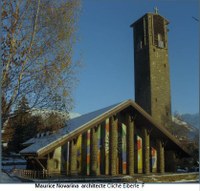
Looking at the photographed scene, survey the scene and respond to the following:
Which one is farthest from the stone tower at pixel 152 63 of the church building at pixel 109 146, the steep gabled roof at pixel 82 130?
the steep gabled roof at pixel 82 130

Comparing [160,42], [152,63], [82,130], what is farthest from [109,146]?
[160,42]

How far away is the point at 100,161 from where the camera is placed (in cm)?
1964

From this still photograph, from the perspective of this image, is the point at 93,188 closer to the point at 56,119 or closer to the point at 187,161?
the point at 56,119

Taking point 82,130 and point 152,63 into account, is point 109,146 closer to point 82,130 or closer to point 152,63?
point 82,130

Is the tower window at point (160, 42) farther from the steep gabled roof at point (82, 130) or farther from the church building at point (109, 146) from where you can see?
→ the steep gabled roof at point (82, 130)

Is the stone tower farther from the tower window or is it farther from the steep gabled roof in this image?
the steep gabled roof

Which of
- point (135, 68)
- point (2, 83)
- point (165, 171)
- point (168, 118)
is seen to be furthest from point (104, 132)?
point (135, 68)

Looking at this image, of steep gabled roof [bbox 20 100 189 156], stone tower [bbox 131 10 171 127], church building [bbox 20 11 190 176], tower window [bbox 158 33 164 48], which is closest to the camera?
steep gabled roof [bbox 20 100 189 156]

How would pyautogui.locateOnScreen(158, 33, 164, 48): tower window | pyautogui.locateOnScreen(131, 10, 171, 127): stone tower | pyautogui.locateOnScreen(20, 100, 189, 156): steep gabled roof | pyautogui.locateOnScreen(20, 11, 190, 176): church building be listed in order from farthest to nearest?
pyautogui.locateOnScreen(158, 33, 164, 48): tower window
pyautogui.locateOnScreen(131, 10, 171, 127): stone tower
pyautogui.locateOnScreen(20, 11, 190, 176): church building
pyautogui.locateOnScreen(20, 100, 189, 156): steep gabled roof

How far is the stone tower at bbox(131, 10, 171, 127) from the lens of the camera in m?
43.9

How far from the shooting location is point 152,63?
4609 centimetres

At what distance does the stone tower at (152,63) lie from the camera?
43875mm

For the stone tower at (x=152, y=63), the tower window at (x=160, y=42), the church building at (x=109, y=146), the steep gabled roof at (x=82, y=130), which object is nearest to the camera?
the steep gabled roof at (x=82, y=130)

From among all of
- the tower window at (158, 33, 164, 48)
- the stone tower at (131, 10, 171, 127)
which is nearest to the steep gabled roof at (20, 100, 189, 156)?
the stone tower at (131, 10, 171, 127)
